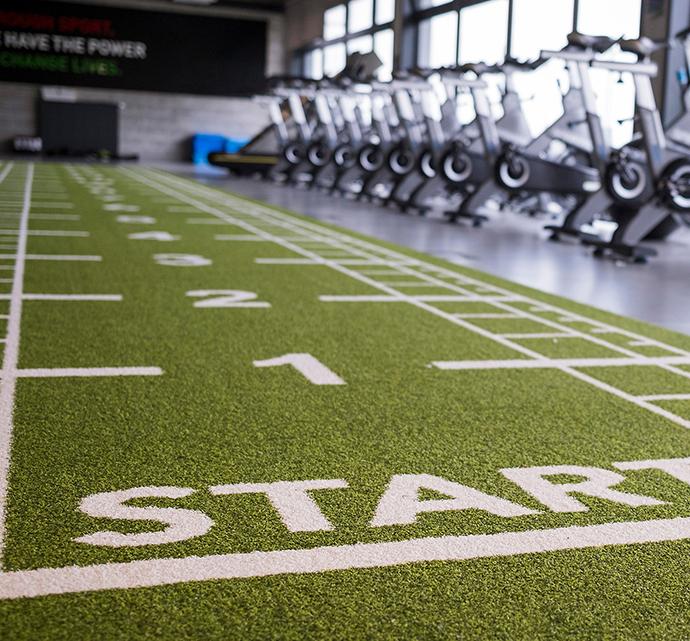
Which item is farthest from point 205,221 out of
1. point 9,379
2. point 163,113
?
point 163,113

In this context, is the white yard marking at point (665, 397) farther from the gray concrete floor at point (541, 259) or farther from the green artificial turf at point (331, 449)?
the gray concrete floor at point (541, 259)

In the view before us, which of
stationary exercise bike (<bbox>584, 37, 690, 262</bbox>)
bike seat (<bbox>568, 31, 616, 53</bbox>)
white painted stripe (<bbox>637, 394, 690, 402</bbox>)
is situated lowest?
white painted stripe (<bbox>637, 394, 690, 402</bbox>)

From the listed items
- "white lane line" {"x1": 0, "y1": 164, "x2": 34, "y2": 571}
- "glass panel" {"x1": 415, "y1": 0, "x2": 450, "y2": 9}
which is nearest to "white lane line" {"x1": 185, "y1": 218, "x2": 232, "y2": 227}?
"white lane line" {"x1": 0, "y1": 164, "x2": 34, "y2": 571}

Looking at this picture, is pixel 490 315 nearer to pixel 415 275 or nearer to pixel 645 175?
pixel 415 275

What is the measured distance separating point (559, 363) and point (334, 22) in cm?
1967

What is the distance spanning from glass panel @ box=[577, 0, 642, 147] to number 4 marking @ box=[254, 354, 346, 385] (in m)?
6.85

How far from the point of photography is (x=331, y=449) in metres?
2.25

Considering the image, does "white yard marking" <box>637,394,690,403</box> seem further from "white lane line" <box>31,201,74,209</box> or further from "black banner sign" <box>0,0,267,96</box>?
"black banner sign" <box>0,0,267,96</box>

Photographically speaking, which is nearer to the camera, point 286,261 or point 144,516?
point 144,516

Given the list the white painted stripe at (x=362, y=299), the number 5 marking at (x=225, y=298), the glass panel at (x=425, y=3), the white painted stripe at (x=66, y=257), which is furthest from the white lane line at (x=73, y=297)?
the glass panel at (x=425, y=3)

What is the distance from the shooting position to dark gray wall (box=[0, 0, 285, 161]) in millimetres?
24219

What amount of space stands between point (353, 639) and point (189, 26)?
82.2 feet

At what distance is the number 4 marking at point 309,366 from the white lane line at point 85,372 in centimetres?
36

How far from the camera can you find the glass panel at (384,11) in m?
17.8
